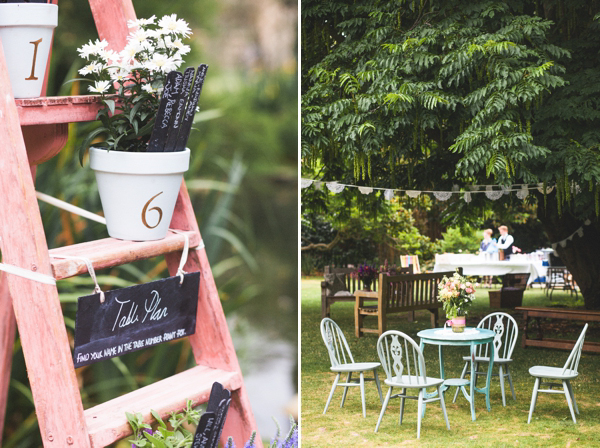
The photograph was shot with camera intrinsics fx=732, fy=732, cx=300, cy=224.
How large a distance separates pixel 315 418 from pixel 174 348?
2826 millimetres

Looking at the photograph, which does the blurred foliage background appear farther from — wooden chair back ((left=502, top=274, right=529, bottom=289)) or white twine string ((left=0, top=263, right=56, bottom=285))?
wooden chair back ((left=502, top=274, right=529, bottom=289))

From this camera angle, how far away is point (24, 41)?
1425mm

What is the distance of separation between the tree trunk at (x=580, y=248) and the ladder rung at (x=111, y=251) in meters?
7.73

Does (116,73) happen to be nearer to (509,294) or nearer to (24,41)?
(24,41)

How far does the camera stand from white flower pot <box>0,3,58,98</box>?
55.4 inches

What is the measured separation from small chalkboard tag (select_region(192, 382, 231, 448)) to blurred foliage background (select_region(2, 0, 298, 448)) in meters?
0.83

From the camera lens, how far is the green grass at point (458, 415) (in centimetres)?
442

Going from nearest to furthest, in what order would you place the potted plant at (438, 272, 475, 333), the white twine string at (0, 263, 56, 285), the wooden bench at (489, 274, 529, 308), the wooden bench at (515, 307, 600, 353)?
the white twine string at (0, 263, 56, 285)
the potted plant at (438, 272, 475, 333)
the wooden bench at (515, 307, 600, 353)
the wooden bench at (489, 274, 529, 308)

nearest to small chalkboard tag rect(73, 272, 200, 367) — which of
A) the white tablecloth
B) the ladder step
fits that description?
the ladder step

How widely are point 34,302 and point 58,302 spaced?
4 cm

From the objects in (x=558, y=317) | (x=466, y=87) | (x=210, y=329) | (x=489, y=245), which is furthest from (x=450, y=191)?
(x=210, y=329)

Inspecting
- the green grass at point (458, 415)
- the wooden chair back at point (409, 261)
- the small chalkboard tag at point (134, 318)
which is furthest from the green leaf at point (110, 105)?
the wooden chair back at point (409, 261)

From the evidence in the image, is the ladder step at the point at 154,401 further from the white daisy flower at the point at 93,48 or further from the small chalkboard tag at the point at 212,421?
the white daisy flower at the point at 93,48

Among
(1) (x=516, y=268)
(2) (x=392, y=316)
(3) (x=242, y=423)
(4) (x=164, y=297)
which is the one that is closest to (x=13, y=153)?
(4) (x=164, y=297)
